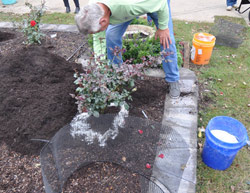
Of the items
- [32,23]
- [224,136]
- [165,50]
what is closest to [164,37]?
[165,50]

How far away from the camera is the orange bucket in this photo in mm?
3361

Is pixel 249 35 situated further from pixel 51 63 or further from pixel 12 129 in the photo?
pixel 12 129

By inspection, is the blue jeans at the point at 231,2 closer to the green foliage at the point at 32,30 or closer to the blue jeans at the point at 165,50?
the blue jeans at the point at 165,50

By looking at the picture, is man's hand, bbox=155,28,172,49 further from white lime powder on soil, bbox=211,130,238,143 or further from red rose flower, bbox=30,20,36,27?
red rose flower, bbox=30,20,36,27

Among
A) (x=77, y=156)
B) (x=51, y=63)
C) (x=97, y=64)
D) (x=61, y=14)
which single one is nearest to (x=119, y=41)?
(x=97, y=64)

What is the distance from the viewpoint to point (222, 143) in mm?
1821

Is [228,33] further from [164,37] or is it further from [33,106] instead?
[33,106]

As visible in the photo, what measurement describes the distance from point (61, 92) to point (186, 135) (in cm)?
148

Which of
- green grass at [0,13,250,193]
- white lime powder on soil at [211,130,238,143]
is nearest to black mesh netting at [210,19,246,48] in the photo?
green grass at [0,13,250,193]

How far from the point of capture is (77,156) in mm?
1901

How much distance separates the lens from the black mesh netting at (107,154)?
175 cm

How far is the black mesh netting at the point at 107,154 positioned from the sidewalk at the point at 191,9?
4.21m

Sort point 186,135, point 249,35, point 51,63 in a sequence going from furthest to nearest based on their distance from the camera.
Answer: point 249,35 < point 51,63 < point 186,135

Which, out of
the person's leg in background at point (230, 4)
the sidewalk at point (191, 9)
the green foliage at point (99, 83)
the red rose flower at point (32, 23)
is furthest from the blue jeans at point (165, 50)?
the person's leg in background at point (230, 4)
